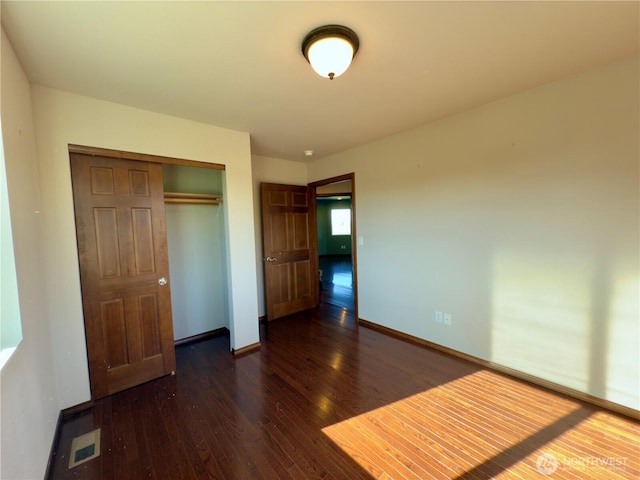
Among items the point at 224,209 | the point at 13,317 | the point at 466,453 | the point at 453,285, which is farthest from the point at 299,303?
the point at 13,317

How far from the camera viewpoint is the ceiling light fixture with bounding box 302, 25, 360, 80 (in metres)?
1.45

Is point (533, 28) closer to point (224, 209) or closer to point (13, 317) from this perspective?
point (224, 209)

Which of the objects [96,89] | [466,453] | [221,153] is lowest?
[466,453]

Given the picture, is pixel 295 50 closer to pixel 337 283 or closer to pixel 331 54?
pixel 331 54

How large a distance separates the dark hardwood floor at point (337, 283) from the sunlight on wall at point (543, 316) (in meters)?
2.29

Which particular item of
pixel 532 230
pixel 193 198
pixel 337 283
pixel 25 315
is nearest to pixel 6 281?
pixel 25 315

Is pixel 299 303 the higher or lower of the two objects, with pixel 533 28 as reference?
lower

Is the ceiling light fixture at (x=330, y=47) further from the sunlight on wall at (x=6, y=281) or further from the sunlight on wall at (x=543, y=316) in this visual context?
the sunlight on wall at (x=543, y=316)

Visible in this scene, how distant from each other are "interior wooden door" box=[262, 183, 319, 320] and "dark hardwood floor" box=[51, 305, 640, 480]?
1406 millimetres

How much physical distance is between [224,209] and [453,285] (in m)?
2.70

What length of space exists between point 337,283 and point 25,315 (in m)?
5.24

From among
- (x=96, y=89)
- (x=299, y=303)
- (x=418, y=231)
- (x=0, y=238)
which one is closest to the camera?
(x=0, y=238)

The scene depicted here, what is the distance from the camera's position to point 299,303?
429 cm

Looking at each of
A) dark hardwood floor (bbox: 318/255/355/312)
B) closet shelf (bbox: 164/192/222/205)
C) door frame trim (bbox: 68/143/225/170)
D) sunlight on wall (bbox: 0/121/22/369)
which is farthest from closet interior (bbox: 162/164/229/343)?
dark hardwood floor (bbox: 318/255/355/312)
